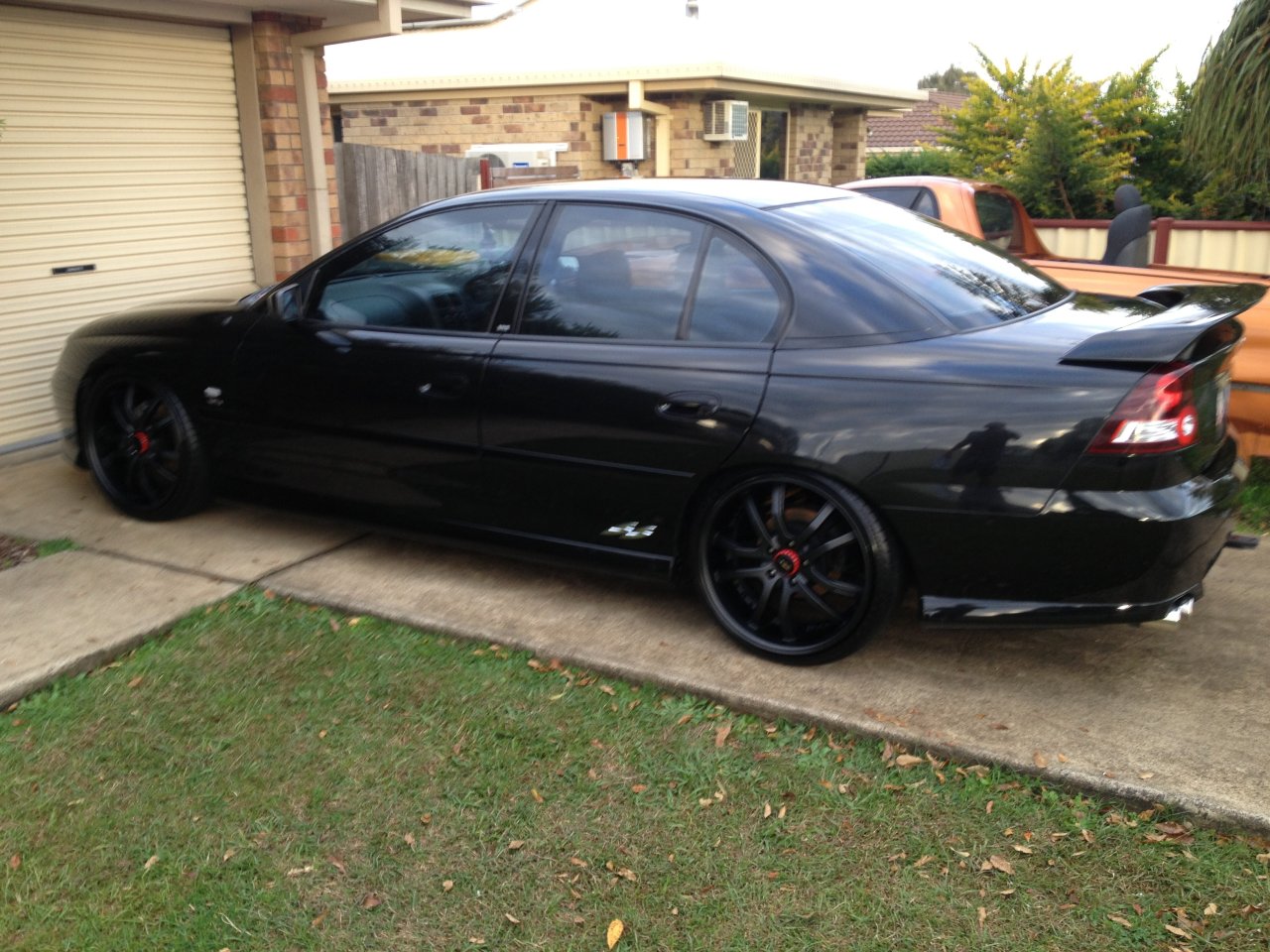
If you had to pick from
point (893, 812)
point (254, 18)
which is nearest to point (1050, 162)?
point (254, 18)

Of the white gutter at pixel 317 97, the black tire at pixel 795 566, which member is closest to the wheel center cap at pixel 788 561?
the black tire at pixel 795 566

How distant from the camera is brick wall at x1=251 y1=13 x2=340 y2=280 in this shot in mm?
8141

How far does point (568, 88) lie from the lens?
15719mm

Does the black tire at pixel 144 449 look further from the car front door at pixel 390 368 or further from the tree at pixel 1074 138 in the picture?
the tree at pixel 1074 138

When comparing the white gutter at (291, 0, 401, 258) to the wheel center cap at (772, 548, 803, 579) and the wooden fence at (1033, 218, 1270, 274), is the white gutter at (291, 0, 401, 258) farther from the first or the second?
the wooden fence at (1033, 218, 1270, 274)

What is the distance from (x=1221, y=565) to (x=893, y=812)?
2.59 meters

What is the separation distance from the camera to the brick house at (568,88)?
50.2ft

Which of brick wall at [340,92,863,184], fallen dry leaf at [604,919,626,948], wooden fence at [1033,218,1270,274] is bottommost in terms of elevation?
fallen dry leaf at [604,919,626,948]

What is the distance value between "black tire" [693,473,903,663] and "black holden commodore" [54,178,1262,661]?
0.03 ft

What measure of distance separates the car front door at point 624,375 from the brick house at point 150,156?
272 cm

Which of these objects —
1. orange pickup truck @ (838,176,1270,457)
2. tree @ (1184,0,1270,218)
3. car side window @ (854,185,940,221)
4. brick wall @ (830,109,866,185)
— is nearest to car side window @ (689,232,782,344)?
orange pickup truck @ (838,176,1270,457)

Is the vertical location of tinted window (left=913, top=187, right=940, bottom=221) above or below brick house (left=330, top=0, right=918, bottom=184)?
below

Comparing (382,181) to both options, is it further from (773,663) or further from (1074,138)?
(1074,138)

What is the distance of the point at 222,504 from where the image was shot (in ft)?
19.1
